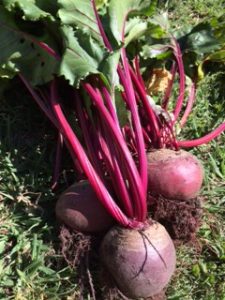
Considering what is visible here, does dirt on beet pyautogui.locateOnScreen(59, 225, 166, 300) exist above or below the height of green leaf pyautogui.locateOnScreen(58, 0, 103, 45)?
below

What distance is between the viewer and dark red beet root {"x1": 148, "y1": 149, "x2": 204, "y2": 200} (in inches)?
118

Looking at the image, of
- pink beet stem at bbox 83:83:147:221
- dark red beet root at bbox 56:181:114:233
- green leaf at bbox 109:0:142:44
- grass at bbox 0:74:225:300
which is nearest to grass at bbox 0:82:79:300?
grass at bbox 0:74:225:300

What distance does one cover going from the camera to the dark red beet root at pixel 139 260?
9.16 ft

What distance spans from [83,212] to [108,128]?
1.66 ft

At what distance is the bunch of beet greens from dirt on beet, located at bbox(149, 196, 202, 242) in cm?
5

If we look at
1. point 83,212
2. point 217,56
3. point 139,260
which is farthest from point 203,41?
point 139,260

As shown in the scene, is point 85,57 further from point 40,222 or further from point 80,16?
point 40,222

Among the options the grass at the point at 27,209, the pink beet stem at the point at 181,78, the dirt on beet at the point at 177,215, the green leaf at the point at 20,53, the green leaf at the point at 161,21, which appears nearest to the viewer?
the grass at the point at 27,209

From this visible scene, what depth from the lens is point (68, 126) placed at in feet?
9.73

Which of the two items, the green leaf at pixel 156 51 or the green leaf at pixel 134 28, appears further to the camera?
the green leaf at pixel 156 51

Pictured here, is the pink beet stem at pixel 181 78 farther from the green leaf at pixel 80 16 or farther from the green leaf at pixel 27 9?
the green leaf at pixel 27 9

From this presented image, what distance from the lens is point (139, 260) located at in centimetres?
279

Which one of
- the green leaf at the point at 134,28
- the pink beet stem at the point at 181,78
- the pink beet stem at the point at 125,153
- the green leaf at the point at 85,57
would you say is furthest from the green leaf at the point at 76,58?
the pink beet stem at the point at 181,78

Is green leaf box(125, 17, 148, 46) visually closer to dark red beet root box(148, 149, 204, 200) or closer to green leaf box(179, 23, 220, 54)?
green leaf box(179, 23, 220, 54)
